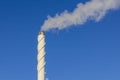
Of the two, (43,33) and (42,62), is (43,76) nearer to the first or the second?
(42,62)

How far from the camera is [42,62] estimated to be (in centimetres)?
6581

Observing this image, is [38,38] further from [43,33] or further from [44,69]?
[44,69]

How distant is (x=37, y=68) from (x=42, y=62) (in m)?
1.24

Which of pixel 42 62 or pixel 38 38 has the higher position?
pixel 38 38

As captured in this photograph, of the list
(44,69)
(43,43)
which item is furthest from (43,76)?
(43,43)

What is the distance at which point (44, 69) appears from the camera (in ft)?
215

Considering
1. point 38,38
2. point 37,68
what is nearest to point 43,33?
point 38,38

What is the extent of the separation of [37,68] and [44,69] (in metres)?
1.17

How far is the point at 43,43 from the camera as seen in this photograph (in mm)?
67125

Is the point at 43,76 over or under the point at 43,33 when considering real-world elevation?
under

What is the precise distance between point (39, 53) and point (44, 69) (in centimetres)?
275

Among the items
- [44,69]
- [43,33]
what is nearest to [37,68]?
[44,69]

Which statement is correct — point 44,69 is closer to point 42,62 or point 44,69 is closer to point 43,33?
point 42,62

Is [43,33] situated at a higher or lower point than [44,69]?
higher
